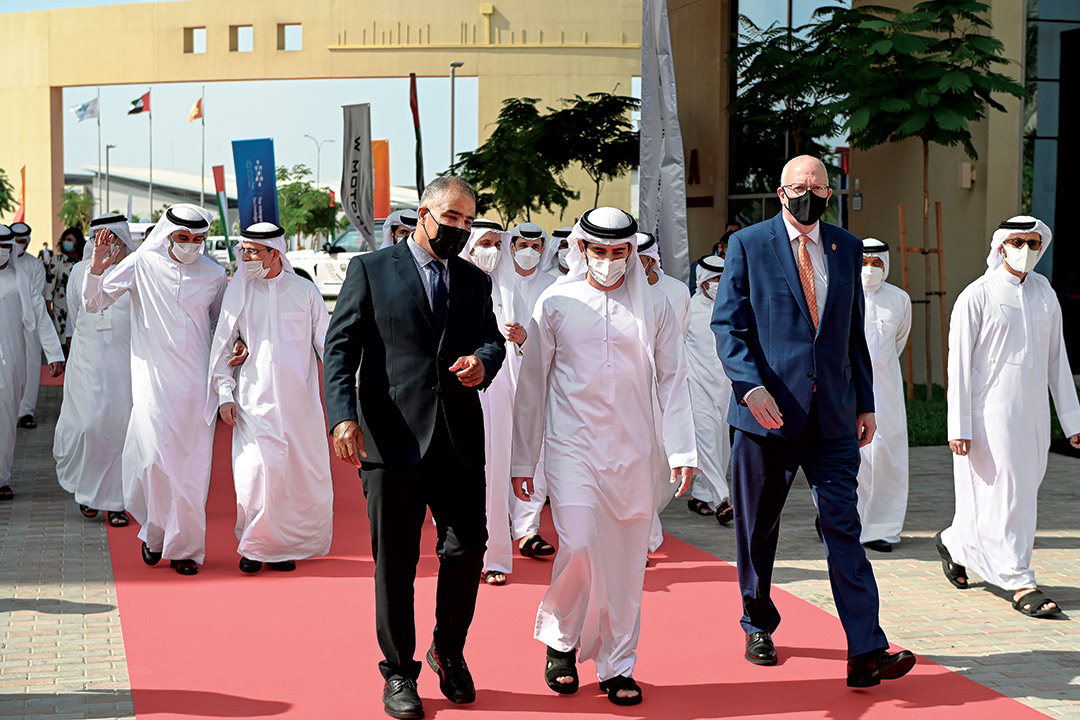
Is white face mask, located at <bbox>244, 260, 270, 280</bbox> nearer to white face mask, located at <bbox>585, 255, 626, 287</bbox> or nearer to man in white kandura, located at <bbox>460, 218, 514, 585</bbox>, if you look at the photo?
A: man in white kandura, located at <bbox>460, 218, 514, 585</bbox>

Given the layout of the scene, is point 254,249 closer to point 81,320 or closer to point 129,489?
point 129,489

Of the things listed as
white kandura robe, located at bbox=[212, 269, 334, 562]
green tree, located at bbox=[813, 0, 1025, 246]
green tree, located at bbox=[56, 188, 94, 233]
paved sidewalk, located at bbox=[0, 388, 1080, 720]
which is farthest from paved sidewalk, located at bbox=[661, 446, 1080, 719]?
green tree, located at bbox=[56, 188, 94, 233]

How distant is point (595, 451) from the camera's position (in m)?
5.46

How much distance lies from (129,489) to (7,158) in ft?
145

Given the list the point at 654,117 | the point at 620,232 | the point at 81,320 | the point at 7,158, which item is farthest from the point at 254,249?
the point at 7,158

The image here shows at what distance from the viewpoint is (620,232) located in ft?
18.1

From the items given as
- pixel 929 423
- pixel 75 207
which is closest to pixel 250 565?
pixel 929 423

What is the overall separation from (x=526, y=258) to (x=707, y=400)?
1.97 metres

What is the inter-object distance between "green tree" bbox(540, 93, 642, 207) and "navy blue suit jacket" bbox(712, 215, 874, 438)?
61.0 feet

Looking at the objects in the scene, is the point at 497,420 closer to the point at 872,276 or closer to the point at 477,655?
the point at 477,655

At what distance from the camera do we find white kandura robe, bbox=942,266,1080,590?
7.07 metres

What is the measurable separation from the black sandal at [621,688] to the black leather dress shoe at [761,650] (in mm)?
764

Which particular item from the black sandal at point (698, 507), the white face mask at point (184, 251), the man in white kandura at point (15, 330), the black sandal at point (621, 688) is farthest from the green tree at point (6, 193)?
the black sandal at point (621, 688)

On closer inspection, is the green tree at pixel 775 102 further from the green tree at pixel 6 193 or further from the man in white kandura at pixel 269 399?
the green tree at pixel 6 193
